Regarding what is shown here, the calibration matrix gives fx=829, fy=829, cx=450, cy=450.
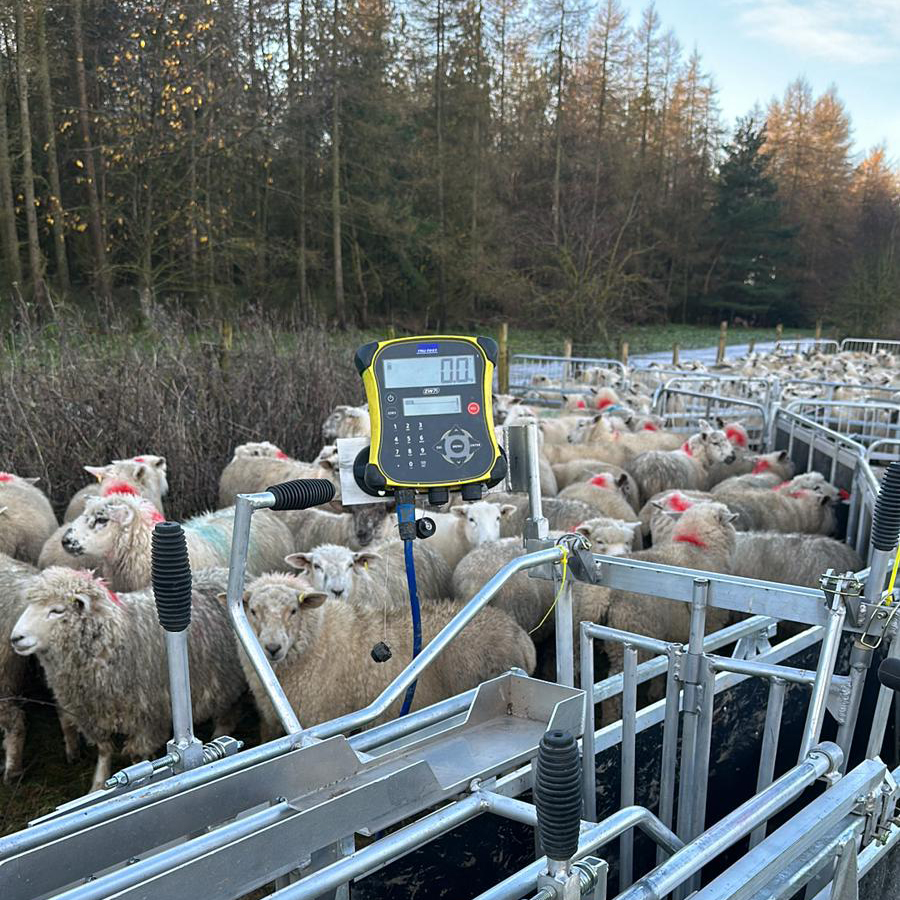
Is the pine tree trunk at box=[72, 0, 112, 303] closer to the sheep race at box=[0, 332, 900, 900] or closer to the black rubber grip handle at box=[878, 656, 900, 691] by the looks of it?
the sheep race at box=[0, 332, 900, 900]

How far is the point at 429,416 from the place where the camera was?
7.54 ft

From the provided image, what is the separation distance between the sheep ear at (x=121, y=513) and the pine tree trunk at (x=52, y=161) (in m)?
11.3

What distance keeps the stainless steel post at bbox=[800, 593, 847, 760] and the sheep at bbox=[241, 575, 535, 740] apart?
8.02 feet

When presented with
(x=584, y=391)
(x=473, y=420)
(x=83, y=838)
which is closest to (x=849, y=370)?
(x=584, y=391)

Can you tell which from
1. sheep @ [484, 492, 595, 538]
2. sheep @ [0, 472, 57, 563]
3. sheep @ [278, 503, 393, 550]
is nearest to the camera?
sheep @ [0, 472, 57, 563]

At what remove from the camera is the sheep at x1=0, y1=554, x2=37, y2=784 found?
14.7 ft

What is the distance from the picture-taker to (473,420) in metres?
2.32

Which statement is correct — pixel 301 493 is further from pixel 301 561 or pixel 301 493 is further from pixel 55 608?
pixel 301 561

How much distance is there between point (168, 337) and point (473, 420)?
25.4 feet

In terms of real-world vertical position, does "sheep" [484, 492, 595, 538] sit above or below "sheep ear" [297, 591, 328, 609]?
below

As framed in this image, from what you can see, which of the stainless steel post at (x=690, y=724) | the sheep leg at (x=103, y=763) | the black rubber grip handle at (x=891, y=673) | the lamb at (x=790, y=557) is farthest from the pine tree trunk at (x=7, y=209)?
the black rubber grip handle at (x=891, y=673)

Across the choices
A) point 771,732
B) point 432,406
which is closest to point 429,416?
point 432,406

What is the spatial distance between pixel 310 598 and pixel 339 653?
418 millimetres

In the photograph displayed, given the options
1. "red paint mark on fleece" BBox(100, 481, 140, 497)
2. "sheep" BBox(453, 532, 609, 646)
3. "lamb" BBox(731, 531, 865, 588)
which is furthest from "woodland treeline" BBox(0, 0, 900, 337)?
"lamb" BBox(731, 531, 865, 588)
